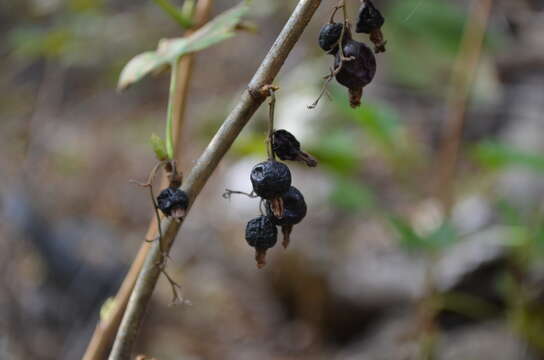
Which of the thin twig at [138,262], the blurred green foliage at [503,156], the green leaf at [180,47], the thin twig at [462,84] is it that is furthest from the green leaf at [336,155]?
the green leaf at [180,47]

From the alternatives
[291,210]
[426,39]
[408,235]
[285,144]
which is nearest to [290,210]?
[291,210]

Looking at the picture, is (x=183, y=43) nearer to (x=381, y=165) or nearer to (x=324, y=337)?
(x=324, y=337)

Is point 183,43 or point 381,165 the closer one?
point 183,43

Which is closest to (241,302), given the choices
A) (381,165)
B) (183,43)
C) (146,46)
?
(146,46)

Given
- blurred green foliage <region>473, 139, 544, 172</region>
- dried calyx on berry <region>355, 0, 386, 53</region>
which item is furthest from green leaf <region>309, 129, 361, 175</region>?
dried calyx on berry <region>355, 0, 386, 53</region>

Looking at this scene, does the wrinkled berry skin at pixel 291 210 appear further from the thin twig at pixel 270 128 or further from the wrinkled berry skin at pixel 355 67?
the wrinkled berry skin at pixel 355 67

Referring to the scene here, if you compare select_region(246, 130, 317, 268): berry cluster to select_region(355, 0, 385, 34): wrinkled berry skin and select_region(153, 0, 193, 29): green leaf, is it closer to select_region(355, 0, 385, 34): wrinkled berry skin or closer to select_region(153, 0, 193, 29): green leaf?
select_region(355, 0, 385, 34): wrinkled berry skin
